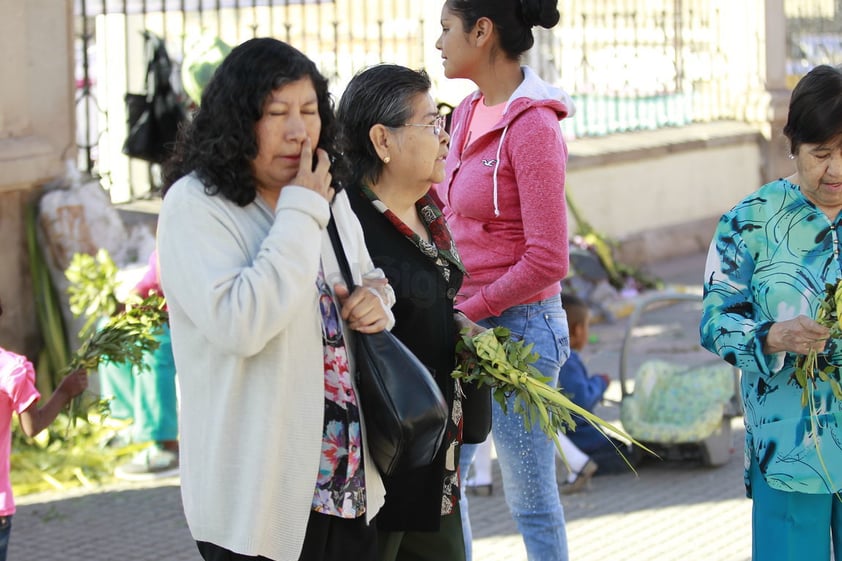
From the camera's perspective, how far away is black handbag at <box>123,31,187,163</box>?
27.6 feet

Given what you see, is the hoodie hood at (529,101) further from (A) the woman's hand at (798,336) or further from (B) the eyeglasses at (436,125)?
(A) the woman's hand at (798,336)

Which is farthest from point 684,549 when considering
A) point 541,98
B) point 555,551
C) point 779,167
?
point 779,167

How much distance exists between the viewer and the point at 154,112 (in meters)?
8.55

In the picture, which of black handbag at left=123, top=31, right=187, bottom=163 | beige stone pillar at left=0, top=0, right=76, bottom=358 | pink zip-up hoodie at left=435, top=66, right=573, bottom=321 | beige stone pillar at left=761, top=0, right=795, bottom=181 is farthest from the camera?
beige stone pillar at left=761, top=0, right=795, bottom=181

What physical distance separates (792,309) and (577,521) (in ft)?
8.63

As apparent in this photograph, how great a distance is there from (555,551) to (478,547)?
1519mm

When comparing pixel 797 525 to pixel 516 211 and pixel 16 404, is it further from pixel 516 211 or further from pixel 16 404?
pixel 16 404

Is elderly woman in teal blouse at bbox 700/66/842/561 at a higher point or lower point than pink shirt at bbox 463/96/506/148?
lower

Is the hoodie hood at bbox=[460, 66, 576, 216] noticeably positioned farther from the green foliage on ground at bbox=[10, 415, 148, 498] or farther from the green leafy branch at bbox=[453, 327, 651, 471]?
the green foliage on ground at bbox=[10, 415, 148, 498]

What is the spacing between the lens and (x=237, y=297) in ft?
8.29

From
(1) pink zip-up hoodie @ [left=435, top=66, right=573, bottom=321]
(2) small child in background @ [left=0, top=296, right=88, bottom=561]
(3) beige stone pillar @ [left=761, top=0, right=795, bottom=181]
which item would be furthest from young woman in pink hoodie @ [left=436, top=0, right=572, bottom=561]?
(3) beige stone pillar @ [left=761, top=0, right=795, bottom=181]

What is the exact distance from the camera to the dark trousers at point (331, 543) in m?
2.70

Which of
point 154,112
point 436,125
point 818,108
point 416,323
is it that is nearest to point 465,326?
point 416,323

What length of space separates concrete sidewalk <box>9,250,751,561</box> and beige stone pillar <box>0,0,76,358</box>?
1372mm
